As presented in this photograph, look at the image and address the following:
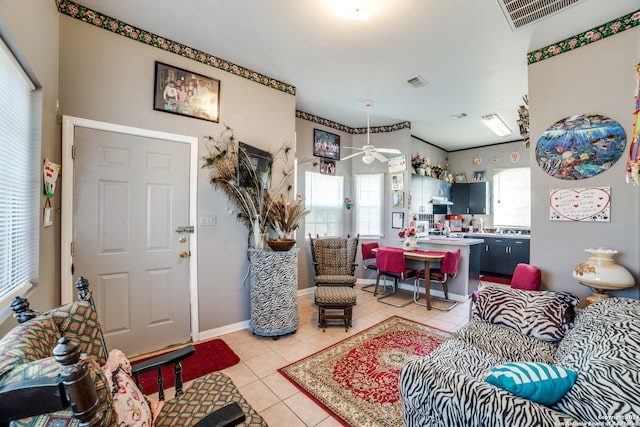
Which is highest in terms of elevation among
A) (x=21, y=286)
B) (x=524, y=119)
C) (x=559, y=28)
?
(x=559, y=28)

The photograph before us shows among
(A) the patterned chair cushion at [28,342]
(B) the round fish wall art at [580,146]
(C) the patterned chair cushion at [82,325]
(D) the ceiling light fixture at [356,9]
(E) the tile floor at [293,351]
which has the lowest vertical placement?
(E) the tile floor at [293,351]

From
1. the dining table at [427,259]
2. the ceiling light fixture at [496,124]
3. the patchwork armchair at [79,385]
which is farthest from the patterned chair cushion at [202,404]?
the ceiling light fixture at [496,124]

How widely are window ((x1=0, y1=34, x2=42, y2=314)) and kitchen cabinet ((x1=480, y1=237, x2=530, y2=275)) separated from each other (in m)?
7.24

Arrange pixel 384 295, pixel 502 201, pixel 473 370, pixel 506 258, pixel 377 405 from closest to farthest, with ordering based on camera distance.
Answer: pixel 473 370 < pixel 377 405 < pixel 384 295 < pixel 506 258 < pixel 502 201

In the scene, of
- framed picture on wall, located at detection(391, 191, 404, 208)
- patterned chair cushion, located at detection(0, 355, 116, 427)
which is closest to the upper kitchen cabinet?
framed picture on wall, located at detection(391, 191, 404, 208)

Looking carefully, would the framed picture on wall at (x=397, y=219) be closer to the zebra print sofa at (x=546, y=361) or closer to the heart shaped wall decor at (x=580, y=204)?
the heart shaped wall decor at (x=580, y=204)

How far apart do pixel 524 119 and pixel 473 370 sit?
3.10 meters

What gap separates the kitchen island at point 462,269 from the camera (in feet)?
13.8

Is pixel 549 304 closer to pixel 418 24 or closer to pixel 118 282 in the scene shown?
pixel 418 24

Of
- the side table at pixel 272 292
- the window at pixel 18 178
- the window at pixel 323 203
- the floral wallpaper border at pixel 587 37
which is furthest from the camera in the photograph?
the window at pixel 323 203

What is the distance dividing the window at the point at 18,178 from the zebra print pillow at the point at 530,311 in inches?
126

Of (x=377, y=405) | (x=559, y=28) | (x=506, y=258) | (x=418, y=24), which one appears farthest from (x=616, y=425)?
(x=506, y=258)

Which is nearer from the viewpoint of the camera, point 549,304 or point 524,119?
point 549,304

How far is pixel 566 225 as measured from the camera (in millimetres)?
2549
